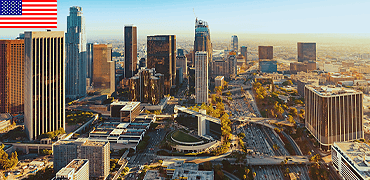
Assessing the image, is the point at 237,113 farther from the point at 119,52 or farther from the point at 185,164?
the point at 119,52

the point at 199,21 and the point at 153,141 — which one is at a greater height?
the point at 199,21

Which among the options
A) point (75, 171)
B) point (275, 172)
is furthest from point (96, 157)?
point (275, 172)

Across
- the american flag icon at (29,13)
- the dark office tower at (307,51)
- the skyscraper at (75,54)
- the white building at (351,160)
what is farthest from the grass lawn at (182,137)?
the dark office tower at (307,51)

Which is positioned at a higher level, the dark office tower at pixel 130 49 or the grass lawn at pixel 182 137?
the dark office tower at pixel 130 49

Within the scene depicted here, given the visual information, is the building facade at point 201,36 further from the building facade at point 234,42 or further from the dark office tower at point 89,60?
the building facade at point 234,42

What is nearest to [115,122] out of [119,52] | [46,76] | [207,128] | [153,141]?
[153,141]

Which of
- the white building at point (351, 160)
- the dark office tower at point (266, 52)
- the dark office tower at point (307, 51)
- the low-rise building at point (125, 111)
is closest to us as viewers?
the white building at point (351, 160)
